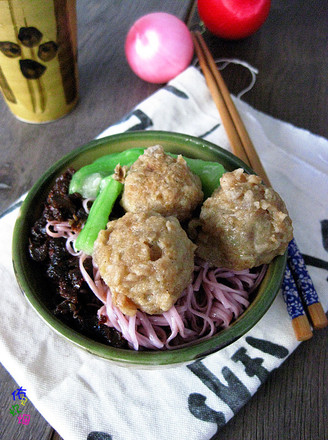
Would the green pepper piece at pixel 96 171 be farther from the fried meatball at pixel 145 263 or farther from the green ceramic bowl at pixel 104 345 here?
the fried meatball at pixel 145 263


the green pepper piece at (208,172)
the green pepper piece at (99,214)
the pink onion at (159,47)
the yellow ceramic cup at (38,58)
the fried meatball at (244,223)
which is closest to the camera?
the fried meatball at (244,223)

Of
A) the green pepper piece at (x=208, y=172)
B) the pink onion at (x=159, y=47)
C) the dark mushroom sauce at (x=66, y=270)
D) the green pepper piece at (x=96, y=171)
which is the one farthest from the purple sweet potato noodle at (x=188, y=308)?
the pink onion at (x=159, y=47)

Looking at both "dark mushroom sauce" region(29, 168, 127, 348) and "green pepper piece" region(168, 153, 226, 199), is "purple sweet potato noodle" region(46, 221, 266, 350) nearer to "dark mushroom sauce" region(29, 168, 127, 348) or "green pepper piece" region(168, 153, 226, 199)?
"dark mushroom sauce" region(29, 168, 127, 348)

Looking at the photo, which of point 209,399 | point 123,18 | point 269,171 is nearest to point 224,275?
point 209,399

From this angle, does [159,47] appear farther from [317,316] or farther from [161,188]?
[317,316]

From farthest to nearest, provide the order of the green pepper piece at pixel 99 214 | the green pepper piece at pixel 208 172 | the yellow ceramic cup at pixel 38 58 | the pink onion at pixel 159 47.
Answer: the pink onion at pixel 159 47
the yellow ceramic cup at pixel 38 58
the green pepper piece at pixel 208 172
the green pepper piece at pixel 99 214

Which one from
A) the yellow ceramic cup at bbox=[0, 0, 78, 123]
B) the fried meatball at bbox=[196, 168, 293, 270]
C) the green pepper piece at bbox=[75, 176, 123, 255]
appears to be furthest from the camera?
the yellow ceramic cup at bbox=[0, 0, 78, 123]

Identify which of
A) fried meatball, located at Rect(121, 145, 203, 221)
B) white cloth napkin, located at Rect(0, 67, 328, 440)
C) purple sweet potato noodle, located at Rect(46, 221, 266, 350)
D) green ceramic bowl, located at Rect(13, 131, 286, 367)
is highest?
fried meatball, located at Rect(121, 145, 203, 221)

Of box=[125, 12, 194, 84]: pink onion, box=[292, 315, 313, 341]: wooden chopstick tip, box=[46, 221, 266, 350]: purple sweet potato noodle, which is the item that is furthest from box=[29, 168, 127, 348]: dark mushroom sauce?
box=[125, 12, 194, 84]: pink onion
